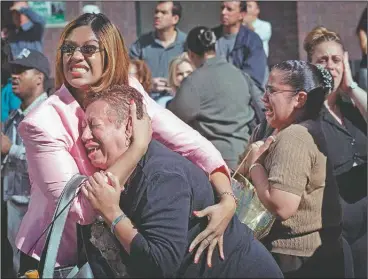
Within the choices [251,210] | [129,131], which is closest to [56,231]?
[129,131]

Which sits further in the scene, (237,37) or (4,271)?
(237,37)

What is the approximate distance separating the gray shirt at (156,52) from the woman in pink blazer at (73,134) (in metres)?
4.15

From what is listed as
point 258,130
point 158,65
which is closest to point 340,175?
point 258,130

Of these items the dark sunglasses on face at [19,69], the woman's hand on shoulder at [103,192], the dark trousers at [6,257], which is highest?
the woman's hand on shoulder at [103,192]

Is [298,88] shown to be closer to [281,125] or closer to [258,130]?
[281,125]

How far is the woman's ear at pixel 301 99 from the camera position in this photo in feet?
12.4

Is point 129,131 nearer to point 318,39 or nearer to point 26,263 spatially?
point 26,263

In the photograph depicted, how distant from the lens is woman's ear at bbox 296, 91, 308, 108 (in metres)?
3.79

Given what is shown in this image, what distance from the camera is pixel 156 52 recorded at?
767 centimetres

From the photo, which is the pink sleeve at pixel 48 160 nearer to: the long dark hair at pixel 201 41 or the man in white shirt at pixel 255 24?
the long dark hair at pixel 201 41

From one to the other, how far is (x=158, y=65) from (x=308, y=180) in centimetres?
408

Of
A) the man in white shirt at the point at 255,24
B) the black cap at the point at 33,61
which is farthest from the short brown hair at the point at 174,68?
the man in white shirt at the point at 255,24

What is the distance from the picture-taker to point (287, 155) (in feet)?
11.9

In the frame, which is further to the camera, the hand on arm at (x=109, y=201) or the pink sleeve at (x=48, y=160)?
the pink sleeve at (x=48, y=160)
